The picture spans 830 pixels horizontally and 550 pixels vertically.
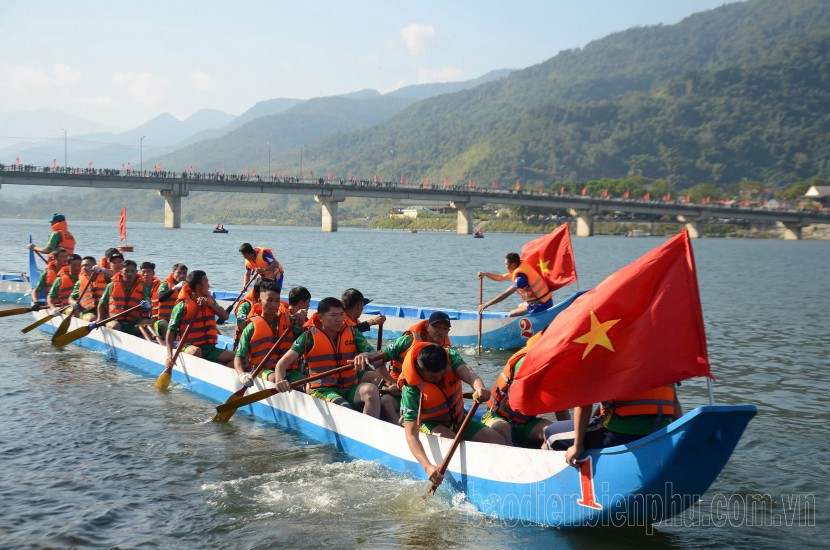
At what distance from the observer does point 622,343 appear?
7.26m

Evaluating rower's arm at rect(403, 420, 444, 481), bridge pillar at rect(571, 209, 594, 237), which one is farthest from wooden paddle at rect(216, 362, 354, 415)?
bridge pillar at rect(571, 209, 594, 237)

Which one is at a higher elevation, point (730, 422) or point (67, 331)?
point (730, 422)

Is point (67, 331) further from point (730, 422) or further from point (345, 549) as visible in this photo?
point (730, 422)

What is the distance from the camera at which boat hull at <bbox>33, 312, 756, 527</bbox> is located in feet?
23.0

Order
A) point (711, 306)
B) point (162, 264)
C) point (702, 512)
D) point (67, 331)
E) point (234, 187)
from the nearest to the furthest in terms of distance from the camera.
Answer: point (702, 512)
point (67, 331)
point (711, 306)
point (162, 264)
point (234, 187)

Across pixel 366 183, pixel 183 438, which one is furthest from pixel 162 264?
pixel 366 183

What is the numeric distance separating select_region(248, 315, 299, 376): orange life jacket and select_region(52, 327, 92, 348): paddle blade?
7568mm

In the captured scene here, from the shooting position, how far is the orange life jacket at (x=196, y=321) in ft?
46.5

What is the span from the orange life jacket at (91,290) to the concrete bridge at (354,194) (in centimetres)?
8065

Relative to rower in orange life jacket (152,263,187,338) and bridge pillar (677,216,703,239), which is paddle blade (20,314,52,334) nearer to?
rower in orange life jacket (152,263,187,338)

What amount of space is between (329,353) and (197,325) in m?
4.31

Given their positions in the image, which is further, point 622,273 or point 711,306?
point 711,306

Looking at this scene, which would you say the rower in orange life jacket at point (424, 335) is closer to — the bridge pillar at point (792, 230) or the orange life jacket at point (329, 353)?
the orange life jacket at point (329, 353)

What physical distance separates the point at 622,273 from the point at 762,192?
195m
